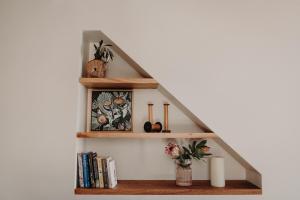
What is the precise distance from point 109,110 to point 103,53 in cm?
49

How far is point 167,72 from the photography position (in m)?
2.05

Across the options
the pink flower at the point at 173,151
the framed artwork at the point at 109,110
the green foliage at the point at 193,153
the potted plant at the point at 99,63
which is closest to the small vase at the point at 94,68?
the potted plant at the point at 99,63

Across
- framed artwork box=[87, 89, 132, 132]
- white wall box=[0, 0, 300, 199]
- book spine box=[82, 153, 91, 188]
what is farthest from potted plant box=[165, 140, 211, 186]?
book spine box=[82, 153, 91, 188]

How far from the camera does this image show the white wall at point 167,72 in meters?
1.95

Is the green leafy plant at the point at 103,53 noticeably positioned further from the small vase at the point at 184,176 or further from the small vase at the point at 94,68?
the small vase at the point at 184,176

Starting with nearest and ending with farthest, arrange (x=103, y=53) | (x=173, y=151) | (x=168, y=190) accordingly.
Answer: (x=168, y=190)
(x=173, y=151)
(x=103, y=53)

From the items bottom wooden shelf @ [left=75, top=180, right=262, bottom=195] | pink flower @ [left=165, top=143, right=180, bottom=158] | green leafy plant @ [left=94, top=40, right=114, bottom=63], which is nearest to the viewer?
bottom wooden shelf @ [left=75, top=180, right=262, bottom=195]

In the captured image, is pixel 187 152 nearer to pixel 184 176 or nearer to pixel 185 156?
pixel 185 156

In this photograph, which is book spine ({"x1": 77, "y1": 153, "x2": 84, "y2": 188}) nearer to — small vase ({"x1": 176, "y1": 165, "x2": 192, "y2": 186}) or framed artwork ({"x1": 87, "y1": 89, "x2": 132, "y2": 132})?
framed artwork ({"x1": 87, "y1": 89, "x2": 132, "y2": 132})

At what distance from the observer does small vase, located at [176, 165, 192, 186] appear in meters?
2.03

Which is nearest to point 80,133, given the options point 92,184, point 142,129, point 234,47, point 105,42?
point 92,184

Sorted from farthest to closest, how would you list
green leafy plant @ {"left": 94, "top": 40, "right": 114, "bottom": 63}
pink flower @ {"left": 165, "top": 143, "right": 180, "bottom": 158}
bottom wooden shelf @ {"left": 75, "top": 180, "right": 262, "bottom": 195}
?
green leafy plant @ {"left": 94, "top": 40, "right": 114, "bottom": 63} < pink flower @ {"left": 165, "top": 143, "right": 180, "bottom": 158} < bottom wooden shelf @ {"left": 75, "top": 180, "right": 262, "bottom": 195}

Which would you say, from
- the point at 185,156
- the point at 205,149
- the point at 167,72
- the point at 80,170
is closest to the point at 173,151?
the point at 185,156

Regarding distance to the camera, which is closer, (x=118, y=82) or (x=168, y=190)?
(x=168, y=190)
